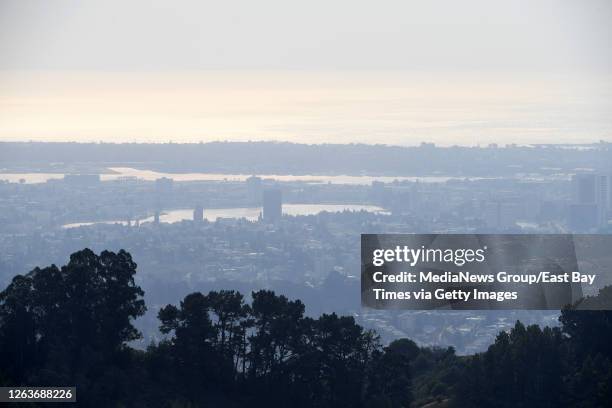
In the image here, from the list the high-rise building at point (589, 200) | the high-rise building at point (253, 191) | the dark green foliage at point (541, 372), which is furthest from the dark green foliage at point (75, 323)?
the high-rise building at point (253, 191)

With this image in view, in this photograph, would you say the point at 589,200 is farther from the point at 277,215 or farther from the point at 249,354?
the point at 249,354

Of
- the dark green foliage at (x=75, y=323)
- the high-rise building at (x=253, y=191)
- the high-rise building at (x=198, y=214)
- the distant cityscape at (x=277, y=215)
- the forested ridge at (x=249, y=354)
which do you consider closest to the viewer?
the dark green foliage at (x=75, y=323)

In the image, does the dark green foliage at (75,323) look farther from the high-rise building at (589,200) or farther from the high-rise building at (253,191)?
the high-rise building at (253,191)

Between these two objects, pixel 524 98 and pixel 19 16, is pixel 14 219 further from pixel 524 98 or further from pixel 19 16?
pixel 524 98

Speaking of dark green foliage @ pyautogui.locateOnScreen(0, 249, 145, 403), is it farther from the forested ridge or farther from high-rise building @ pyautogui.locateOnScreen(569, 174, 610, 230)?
high-rise building @ pyautogui.locateOnScreen(569, 174, 610, 230)

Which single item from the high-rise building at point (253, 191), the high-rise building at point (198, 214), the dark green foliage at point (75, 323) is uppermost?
the high-rise building at point (253, 191)

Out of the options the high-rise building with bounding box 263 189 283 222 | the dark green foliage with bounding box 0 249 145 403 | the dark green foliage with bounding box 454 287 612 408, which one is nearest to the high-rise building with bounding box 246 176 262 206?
the high-rise building with bounding box 263 189 283 222

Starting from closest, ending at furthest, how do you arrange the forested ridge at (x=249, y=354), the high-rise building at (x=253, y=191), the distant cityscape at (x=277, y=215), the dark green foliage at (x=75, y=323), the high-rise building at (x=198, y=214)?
1. the dark green foliage at (x=75, y=323)
2. the forested ridge at (x=249, y=354)
3. the distant cityscape at (x=277, y=215)
4. the high-rise building at (x=198, y=214)
5. the high-rise building at (x=253, y=191)
